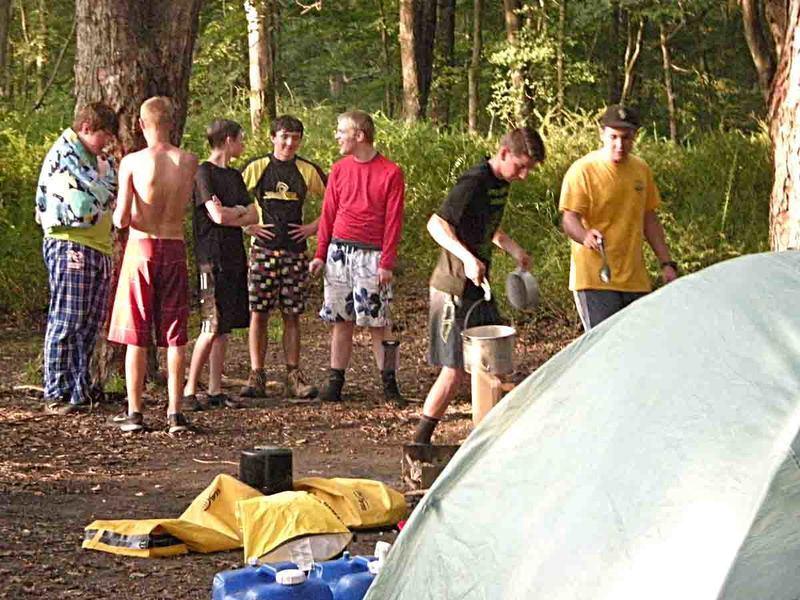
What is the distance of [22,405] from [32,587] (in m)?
4.18

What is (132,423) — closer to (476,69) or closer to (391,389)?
(391,389)

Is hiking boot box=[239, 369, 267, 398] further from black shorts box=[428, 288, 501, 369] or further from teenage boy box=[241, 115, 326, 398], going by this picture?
black shorts box=[428, 288, 501, 369]

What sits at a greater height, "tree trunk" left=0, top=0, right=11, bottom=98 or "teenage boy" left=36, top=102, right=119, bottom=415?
"tree trunk" left=0, top=0, right=11, bottom=98

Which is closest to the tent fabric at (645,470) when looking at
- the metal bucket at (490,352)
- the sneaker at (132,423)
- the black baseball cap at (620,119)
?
the metal bucket at (490,352)

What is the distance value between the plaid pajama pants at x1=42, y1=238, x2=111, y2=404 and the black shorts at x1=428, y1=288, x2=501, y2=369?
2690 millimetres

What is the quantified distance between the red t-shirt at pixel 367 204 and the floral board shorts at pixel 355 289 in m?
0.10

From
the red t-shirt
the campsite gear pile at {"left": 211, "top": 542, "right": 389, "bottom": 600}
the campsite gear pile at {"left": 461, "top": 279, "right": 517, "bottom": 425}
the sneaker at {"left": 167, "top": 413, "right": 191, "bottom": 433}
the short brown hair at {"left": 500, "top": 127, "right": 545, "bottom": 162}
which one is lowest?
the campsite gear pile at {"left": 211, "top": 542, "right": 389, "bottom": 600}

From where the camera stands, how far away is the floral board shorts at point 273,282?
395 inches

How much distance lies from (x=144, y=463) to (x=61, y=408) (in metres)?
1.63

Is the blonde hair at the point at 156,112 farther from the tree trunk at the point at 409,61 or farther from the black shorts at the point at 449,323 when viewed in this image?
the tree trunk at the point at 409,61

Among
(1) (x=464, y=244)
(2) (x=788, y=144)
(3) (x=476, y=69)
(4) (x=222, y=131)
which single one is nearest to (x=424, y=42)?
(3) (x=476, y=69)

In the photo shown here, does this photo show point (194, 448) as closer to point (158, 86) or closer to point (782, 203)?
point (158, 86)

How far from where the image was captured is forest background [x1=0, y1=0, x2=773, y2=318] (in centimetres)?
1466

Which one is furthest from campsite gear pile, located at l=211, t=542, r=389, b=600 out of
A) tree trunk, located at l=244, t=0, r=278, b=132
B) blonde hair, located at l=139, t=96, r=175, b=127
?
tree trunk, located at l=244, t=0, r=278, b=132
